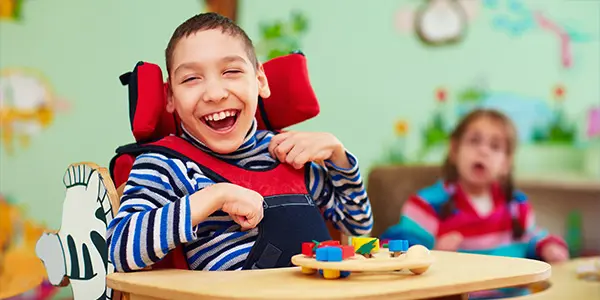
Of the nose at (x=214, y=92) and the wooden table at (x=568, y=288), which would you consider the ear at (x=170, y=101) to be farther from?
the wooden table at (x=568, y=288)

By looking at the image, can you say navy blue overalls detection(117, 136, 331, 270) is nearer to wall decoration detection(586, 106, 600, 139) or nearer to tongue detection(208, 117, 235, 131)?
tongue detection(208, 117, 235, 131)

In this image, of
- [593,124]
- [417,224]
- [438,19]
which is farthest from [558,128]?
[417,224]

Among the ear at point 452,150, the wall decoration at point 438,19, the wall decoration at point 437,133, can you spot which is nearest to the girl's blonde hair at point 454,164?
the ear at point 452,150

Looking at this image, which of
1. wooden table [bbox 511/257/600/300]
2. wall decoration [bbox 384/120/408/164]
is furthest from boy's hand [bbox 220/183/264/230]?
wall decoration [bbox 384/120/408/164]

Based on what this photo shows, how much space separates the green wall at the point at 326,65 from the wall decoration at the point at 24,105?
0.9 inches

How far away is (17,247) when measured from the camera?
7.25 ft

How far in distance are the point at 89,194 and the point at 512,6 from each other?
2.43m

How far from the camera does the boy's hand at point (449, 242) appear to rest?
7.90ft

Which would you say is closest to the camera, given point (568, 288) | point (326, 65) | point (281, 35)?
point (568, 288)

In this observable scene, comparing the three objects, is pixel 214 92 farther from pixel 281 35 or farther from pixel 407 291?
pixel 281 35

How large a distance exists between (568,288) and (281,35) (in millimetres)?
1248

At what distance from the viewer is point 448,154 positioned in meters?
2.83

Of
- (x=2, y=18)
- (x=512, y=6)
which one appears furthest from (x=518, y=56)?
(x=2, y=18)

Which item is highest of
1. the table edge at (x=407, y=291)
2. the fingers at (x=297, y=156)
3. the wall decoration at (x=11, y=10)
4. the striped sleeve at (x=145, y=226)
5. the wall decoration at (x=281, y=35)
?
the wall decoration at (x=11, y=10)
